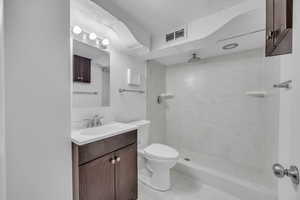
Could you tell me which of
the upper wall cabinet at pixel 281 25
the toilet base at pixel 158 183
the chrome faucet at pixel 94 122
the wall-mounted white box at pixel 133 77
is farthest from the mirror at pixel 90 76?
the upper wall cabinet at pixel 281 25

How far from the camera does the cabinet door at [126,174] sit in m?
1.29

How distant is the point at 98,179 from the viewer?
111 cm

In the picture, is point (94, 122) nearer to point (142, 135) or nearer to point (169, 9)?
point (142, 135)

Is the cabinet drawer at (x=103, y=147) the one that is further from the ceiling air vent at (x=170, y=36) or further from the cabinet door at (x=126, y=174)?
the ceiling air vent at (x=170, y=36)

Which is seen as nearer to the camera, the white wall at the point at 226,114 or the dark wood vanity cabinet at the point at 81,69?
the dark wood vanity cabinet at the point at 81,69

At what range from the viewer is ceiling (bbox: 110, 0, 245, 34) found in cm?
138

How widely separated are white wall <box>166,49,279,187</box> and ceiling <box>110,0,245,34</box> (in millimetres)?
961

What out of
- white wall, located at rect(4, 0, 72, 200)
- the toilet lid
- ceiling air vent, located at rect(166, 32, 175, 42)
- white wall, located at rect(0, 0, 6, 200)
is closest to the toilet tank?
the toilet lid

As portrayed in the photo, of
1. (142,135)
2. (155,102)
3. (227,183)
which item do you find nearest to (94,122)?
(142,135)

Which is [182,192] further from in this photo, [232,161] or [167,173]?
[232,161]

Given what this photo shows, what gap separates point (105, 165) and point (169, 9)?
1789 millimetres

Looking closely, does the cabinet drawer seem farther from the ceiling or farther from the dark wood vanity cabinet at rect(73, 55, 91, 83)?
the ceiling

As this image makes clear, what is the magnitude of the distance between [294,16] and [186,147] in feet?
8.24

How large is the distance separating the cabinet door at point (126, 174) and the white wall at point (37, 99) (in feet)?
1.56
